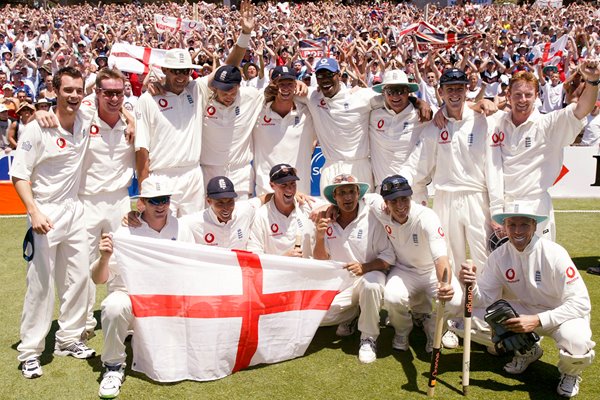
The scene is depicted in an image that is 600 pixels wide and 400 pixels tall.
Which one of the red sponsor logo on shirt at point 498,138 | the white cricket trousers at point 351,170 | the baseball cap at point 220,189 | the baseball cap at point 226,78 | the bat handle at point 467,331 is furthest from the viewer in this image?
the white cricket trousers at point 351,170

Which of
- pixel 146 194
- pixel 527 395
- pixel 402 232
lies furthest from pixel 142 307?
pixel 527 395

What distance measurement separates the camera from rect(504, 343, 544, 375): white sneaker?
18.9ft

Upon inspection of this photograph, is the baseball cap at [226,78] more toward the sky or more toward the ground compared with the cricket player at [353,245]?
more toward the sky

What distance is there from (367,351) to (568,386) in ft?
5.81

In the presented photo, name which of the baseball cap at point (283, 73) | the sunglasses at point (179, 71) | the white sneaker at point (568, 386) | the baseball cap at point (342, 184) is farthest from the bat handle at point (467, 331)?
the sunglasses at point (179, 71)

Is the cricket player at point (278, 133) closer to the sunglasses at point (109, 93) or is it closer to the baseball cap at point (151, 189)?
the baseball cap at point (151, 189)

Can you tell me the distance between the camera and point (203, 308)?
564 centimetres

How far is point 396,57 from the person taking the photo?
19.7 metres

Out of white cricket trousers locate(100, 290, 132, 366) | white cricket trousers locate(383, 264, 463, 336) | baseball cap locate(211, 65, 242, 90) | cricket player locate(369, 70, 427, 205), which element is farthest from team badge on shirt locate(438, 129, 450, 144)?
white cricket trousers locate(100, 290, 132, 366)

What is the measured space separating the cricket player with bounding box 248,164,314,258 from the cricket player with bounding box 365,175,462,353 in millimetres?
753

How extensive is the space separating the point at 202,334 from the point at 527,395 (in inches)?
111

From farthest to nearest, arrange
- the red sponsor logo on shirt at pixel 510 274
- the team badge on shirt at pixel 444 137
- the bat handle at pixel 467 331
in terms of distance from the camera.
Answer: the team badge on shirt at pixel 444 137 → the red sponsor logo on shirt at pixel 510 274 → the bat handle at pixel 467 331

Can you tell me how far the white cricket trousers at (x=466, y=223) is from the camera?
21.6 feet

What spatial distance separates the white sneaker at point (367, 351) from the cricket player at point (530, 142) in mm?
2046
